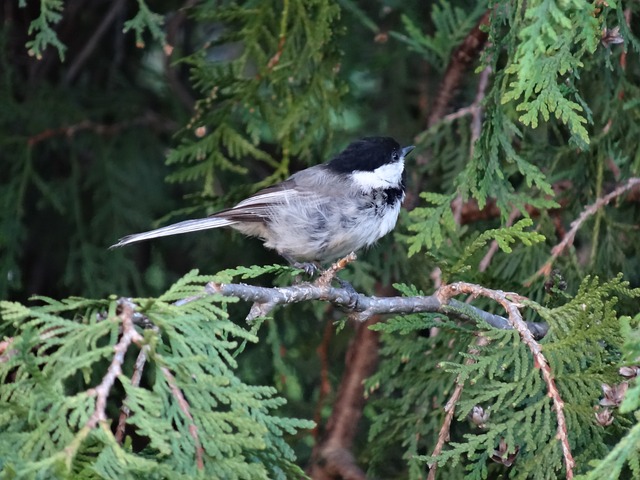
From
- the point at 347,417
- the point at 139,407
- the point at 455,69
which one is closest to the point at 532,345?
the point at 139,407

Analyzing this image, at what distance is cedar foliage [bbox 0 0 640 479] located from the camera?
1892mm

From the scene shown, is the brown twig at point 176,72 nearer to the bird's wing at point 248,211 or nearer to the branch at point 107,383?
the bird's wing at point 248,211

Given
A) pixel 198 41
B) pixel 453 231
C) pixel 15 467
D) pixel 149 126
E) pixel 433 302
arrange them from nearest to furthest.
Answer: pixel 15 467
pixel 433 302
pixel 453 231
pixel 149 126
pixel 198 41

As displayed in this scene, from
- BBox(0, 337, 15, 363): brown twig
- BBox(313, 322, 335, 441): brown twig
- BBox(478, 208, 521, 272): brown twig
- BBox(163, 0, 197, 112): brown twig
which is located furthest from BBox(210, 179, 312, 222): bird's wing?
BBox(0, 337, 15, 363): brown twig

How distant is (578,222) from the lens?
317 centimetres

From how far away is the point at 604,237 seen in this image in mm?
3301

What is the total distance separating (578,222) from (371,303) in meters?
1.00

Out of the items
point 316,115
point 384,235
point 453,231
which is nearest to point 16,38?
point 316,115

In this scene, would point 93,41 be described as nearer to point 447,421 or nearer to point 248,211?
point 248,211

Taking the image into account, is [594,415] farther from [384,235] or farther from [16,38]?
[16,38]

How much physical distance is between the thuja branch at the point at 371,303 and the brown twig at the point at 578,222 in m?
0.42

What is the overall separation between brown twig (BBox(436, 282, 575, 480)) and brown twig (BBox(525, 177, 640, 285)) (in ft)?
2.07

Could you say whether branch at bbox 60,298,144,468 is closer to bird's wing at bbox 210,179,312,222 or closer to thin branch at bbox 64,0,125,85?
bird's wing at bbox 210,179,312,222

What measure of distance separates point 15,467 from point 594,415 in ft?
4.75
